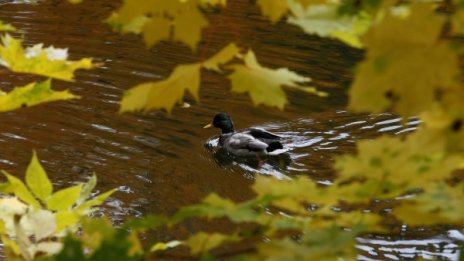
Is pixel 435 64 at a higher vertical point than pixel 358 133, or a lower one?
higher

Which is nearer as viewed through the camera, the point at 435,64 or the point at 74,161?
the point at 435,64

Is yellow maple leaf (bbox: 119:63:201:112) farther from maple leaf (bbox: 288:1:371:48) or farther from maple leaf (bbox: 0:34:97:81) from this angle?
maple leaf (bbox: 0:34:97:81)

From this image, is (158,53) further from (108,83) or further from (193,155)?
(193,155)

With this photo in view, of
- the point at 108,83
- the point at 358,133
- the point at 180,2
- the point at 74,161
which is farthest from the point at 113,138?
the point at 180,2

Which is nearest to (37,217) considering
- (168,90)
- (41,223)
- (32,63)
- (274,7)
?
(41,223)

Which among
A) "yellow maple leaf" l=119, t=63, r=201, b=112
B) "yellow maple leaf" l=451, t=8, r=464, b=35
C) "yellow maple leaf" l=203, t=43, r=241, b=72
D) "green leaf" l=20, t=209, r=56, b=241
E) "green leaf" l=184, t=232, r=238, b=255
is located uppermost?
"yellow maple leaf" l=451, t=8, r=464, b=35

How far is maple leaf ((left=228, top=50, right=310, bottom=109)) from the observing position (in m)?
0.99

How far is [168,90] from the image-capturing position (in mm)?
956

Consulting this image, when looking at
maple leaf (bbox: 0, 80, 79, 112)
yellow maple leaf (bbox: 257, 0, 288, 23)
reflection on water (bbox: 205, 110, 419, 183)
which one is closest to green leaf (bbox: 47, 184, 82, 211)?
maple leaf (bbox: 0, 80, 79, 112)

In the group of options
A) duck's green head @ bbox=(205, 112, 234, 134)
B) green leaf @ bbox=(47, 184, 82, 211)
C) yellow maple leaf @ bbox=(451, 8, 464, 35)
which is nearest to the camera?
yellow maple leaf @ bbox=(451, 8, 464, 35)

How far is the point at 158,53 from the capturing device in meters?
8.48

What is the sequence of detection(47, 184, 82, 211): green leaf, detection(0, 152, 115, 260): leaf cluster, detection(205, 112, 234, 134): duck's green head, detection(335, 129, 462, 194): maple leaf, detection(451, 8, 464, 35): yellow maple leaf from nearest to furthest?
detection(451, 8, 464, 35): yellow maple leaf, detection(335, 129, 462, 194): maple leaf, detection(0, 152, 115, 260): leaf cluster, detection(47, 184, 82, 211): green leaf, detection(205, 112, 234, 134): duck's green head

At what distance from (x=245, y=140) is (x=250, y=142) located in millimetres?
51

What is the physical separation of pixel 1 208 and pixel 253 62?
1.72 ft
